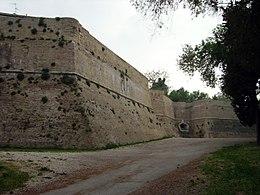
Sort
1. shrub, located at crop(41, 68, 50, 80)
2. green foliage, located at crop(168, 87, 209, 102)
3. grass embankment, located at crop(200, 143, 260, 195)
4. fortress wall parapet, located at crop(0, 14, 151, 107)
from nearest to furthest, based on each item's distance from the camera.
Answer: grass embankment, located at crop(200, 143, 260, 195) → shrub, located at crop(41, 68, 50, 80) → fortress wall parapet, located at crop(0, 14, 151, 107) → green foliage, located at crop(168, 87, 209, 102)

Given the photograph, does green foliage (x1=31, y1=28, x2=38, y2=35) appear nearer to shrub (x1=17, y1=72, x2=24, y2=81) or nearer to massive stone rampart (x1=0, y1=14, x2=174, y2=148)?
massive stone rampart (x1=0, y1=14, x2=174, y2=148)

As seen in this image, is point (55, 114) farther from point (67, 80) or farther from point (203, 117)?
point (203, 117)

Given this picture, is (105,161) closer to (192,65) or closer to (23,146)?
(23,146)

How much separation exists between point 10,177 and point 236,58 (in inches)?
309

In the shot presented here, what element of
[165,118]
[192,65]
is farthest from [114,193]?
[165,118]

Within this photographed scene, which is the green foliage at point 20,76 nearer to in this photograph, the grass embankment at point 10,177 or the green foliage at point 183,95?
the grass embankment at point 10,177

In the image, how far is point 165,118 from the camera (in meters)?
41.2

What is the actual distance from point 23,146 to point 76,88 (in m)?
5.50

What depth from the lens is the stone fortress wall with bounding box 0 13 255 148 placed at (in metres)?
19.1

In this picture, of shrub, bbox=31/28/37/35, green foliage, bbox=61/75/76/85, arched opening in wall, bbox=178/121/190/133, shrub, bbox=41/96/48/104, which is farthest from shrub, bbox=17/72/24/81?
arched opening in wall, bbox=178/121/190/133

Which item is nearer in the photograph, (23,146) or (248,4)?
(248,4)

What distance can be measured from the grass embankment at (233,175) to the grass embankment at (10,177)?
5.00 meters

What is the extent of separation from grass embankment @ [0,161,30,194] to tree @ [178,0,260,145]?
7147 mm

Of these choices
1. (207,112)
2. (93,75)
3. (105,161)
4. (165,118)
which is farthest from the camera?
(207,112)
